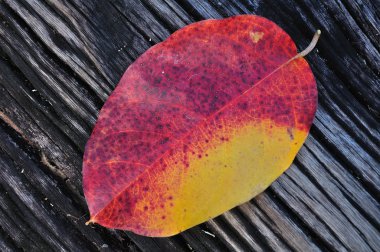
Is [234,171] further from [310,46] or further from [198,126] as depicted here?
[310,46]

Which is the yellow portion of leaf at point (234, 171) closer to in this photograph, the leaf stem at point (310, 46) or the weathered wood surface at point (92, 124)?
the weathered wood surface at point (92, 124)

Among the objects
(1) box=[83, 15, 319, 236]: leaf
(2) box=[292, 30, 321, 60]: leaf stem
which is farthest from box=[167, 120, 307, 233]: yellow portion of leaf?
(2) box=[292, 30, 321, 60]: leaf stem

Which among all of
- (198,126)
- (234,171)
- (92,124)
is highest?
(92,124)

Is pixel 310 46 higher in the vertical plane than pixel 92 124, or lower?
lower

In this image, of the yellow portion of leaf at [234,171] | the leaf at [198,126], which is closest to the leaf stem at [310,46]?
the leaf at [198,126]

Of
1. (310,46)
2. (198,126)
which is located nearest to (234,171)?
(198,126)

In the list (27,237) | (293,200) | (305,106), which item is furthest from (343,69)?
(27,237)
